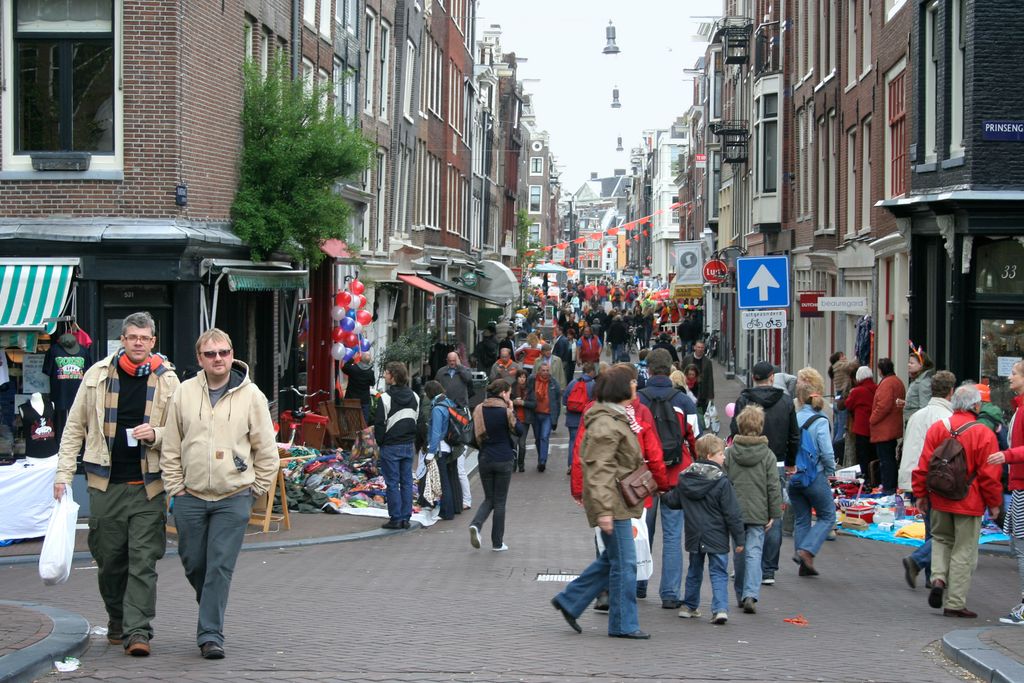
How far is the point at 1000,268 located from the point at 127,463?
39.3 ft

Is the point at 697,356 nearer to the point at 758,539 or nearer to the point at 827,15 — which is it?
the point at 827,15

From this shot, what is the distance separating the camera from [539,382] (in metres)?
20.4

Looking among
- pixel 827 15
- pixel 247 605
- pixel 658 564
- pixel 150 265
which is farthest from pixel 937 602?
pixel 827 15

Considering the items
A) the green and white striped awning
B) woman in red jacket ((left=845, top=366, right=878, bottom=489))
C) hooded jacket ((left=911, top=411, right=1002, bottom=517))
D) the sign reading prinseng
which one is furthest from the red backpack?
hooded jacket ((left=911, top=411, right=1002, bottom=517))

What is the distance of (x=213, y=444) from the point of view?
7.40 metres

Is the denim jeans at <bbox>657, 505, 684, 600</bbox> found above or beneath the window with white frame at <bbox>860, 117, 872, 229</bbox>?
beneath

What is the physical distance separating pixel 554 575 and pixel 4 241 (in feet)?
23.7

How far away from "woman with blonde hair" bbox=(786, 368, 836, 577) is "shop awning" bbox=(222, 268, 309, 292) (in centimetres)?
706

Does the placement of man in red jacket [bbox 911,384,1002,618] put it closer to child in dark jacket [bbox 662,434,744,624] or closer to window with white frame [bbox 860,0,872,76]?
child in dark jacket [bbox 662,434,744,624]

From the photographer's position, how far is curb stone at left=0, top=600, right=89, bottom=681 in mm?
7000

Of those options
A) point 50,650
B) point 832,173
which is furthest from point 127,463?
point 832,173

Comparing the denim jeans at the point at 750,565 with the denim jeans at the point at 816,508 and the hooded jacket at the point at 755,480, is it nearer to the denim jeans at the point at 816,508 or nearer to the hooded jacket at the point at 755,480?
the hooded jacket at the point at 755,480

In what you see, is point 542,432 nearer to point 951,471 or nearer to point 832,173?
point 832,173

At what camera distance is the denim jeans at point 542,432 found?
20219 millimetres
